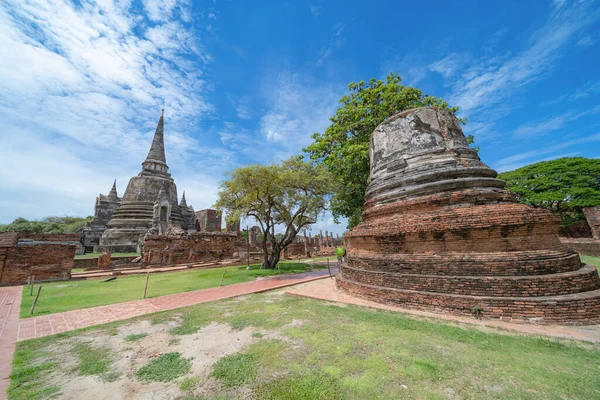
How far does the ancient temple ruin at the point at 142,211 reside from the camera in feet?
79.6

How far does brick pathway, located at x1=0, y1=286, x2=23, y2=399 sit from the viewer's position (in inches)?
109

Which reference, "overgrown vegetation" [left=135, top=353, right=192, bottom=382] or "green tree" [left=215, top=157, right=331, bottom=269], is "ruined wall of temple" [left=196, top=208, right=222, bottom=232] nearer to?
"green tree" [left=215, top=157, right=331, bottom=269]

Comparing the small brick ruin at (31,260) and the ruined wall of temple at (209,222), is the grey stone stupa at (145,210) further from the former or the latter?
the small brick ruin at (31,260)

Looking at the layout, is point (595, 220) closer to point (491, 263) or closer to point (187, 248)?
point (491, 263)

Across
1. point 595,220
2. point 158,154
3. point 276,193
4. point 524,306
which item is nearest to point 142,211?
point 158,154

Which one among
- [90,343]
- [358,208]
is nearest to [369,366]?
[90,343]

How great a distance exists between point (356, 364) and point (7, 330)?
617 cm

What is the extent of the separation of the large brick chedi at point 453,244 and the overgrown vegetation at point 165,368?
4026mm

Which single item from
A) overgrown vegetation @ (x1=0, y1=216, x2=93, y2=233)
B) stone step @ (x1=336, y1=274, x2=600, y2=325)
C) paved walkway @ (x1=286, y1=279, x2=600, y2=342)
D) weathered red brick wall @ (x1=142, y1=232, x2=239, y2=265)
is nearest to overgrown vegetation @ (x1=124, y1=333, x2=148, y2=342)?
paved walkway @ (x1=286, y1=279, x2=600, y2=342)

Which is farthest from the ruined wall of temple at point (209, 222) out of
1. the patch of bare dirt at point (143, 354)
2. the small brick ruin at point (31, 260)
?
the patch of bare dirt at point (143, 354)

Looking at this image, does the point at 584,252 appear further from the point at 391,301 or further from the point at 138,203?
the point at 138,203

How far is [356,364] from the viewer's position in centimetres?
275

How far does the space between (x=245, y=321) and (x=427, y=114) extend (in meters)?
7.30

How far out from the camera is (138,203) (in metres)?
27.6
